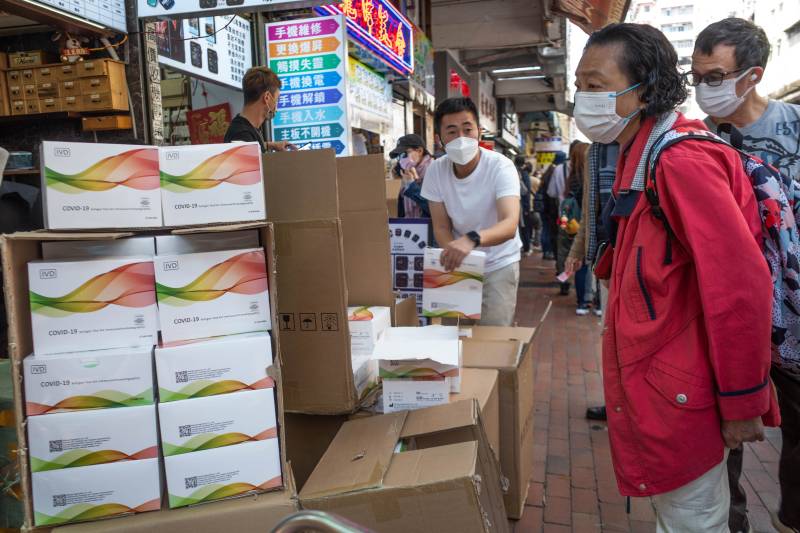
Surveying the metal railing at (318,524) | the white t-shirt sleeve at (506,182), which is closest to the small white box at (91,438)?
the metal railing at (318,524)

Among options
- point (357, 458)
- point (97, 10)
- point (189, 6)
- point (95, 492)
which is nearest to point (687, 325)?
point (357, 458)

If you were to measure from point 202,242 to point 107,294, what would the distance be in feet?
1.06

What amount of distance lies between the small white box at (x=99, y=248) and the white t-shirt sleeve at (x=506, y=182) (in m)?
1.75

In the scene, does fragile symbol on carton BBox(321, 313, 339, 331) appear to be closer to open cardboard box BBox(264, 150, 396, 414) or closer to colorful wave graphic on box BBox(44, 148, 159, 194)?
open cardboard box BBox(264, 150, 396, 414)

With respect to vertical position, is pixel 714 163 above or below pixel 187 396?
above

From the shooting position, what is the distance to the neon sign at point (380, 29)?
557 cm

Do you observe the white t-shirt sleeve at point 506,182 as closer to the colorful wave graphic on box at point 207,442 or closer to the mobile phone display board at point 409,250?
the mobile phone display board at point 409,250

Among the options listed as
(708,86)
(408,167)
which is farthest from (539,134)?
(708,86)

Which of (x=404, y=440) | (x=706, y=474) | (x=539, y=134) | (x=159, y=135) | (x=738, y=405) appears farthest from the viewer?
(x=539, y=134)

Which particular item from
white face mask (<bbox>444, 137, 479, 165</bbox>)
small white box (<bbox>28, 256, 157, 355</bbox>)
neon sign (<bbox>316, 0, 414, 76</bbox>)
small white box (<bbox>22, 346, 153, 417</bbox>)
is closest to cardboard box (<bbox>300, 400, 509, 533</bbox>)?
small white box (<bbox>22, 346, 153, 417</bbox>)

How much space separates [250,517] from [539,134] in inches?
1223

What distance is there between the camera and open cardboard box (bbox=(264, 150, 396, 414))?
2148 millimetres

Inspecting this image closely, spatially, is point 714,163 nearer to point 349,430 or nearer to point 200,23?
point 349,430

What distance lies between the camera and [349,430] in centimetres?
213
